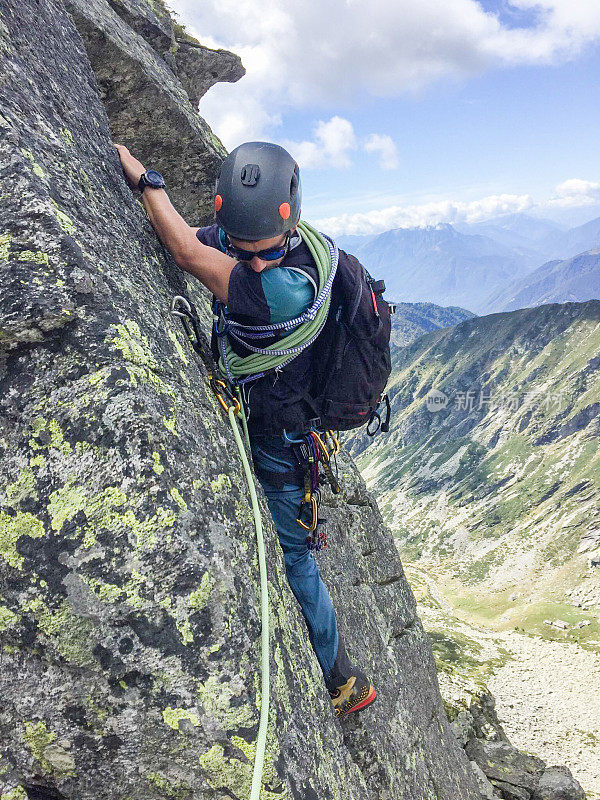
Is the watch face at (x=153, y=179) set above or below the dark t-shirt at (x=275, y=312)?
above

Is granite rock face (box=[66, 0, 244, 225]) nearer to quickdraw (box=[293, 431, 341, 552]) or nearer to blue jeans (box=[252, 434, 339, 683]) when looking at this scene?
blue jeans (box=[252, 434, 339, 683])

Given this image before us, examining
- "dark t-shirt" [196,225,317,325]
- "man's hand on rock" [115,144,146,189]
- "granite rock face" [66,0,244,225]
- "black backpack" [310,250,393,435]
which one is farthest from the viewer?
"granite rock face" [66,0,244,225]

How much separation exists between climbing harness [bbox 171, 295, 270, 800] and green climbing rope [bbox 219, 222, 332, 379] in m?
0.26

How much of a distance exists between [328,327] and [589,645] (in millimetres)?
137226

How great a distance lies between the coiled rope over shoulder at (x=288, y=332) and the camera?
6.57m

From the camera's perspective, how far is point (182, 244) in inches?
272

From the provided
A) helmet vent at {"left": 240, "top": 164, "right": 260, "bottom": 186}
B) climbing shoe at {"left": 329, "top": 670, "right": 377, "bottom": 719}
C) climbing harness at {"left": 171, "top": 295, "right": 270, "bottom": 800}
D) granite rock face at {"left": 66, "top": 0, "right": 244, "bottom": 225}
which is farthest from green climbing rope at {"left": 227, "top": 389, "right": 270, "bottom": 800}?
granite rock face at {"left": 66, "top": 0, "right": 244, "bottom": 225}

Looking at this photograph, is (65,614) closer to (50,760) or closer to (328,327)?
(50,760)

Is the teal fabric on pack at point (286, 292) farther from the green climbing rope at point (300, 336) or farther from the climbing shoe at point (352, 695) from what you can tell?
the climbing shoe at point (352, 695)

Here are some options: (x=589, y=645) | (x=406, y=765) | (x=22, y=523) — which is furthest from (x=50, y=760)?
(x=589, y=645)

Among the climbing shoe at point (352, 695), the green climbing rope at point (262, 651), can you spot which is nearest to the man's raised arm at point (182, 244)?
the green climbing rope at point (262, 651)

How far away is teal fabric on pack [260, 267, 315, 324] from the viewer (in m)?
6.30

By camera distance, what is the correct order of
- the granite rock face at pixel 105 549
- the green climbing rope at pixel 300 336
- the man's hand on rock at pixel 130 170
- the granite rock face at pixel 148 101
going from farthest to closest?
the granite rock face at pixel 148 101, the man's hand on rock at pixel 130 170, the green climbing rope at pixel 300 336, the granite rock face at pixel 105 549

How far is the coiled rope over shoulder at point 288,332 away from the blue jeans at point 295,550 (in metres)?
1.13
